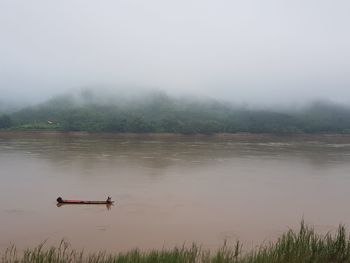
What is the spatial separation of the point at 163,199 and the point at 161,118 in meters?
49.5

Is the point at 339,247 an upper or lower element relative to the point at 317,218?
upper

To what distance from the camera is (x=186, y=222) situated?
12234 mm

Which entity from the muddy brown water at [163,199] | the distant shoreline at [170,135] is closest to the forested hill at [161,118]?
the distant shoreline at [170,135]

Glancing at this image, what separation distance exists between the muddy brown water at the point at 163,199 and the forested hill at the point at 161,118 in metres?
29.6

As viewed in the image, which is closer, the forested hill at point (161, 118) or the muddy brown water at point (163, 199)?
the muddy brown water at point (163, 199)

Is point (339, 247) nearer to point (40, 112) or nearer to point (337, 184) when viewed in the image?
point (337, 184)

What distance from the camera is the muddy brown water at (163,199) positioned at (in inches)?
426

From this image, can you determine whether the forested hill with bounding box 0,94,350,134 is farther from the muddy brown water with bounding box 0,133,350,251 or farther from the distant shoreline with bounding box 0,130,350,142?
the muddy brown water with bounding box 0,133,350,251

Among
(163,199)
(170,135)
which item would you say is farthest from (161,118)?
(163,199)

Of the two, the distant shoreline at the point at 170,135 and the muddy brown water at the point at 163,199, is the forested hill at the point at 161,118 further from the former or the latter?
the muddy brown water at the point at 163,199

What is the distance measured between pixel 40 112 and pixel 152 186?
2298 inches

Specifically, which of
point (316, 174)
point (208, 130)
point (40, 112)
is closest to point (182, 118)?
point (208, 130)

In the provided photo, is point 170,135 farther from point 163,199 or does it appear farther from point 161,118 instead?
point 163,199

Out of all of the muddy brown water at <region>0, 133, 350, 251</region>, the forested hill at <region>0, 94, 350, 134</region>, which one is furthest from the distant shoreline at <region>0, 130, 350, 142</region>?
the muddy brown water at <region>0, 133, 350, 251</region>
